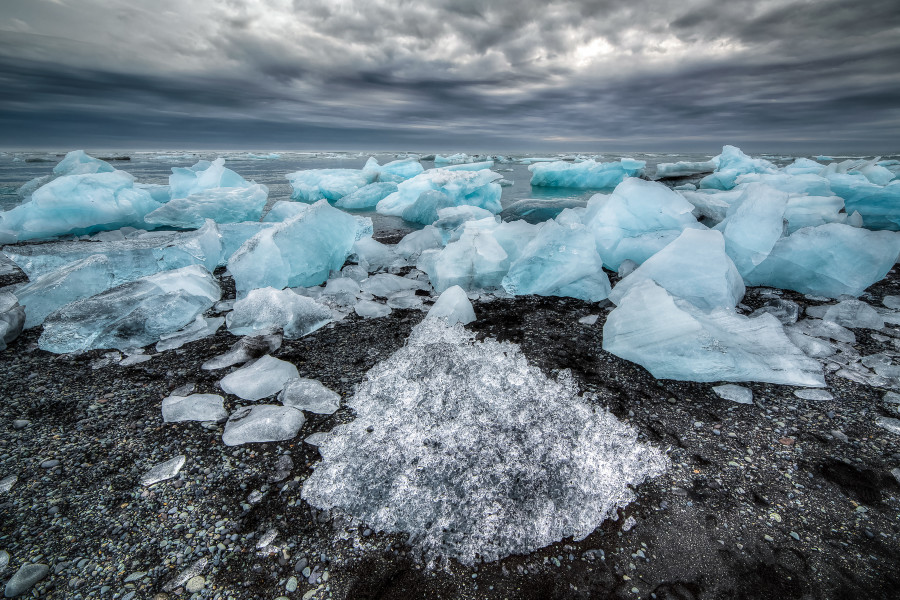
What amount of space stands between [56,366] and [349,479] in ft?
5.74

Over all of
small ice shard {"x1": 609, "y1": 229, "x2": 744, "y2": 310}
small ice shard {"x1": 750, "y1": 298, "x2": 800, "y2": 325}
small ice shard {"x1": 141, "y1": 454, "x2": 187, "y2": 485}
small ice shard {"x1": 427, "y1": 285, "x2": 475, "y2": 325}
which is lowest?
small ice shard {"x1": 141, "y1": 454, "x2": 187, "y2": 485}

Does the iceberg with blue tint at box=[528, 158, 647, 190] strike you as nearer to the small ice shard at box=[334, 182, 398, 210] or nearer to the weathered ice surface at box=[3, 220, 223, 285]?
the small ice shard at box=[334, 182, 398, 210]

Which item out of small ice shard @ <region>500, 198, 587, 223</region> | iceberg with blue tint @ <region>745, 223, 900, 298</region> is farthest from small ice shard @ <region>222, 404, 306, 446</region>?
small ice shard @ <region>500, 198, 587, 223</region>

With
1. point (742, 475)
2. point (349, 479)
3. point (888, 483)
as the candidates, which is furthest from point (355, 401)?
point (888, 483)

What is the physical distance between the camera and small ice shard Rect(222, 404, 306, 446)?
1431 millimetres

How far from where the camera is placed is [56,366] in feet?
6.32

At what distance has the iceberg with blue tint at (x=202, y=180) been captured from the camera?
19.1 ft

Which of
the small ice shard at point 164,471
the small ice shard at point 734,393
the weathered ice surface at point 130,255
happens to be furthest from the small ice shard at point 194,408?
the small ice shard at point 734,393

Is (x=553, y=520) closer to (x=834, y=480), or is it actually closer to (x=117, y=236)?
(x=834, y=480)

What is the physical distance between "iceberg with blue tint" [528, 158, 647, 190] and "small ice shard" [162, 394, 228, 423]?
419 inches

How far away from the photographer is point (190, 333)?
2246 millimetres

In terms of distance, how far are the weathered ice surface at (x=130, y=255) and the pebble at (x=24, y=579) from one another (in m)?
2.31

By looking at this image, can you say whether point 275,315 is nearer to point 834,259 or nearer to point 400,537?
point 400,537

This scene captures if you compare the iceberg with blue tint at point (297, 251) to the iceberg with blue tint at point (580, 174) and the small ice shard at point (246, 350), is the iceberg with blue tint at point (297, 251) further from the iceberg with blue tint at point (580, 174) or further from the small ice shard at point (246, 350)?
the iceberg with blue tint at point (580, 174)
